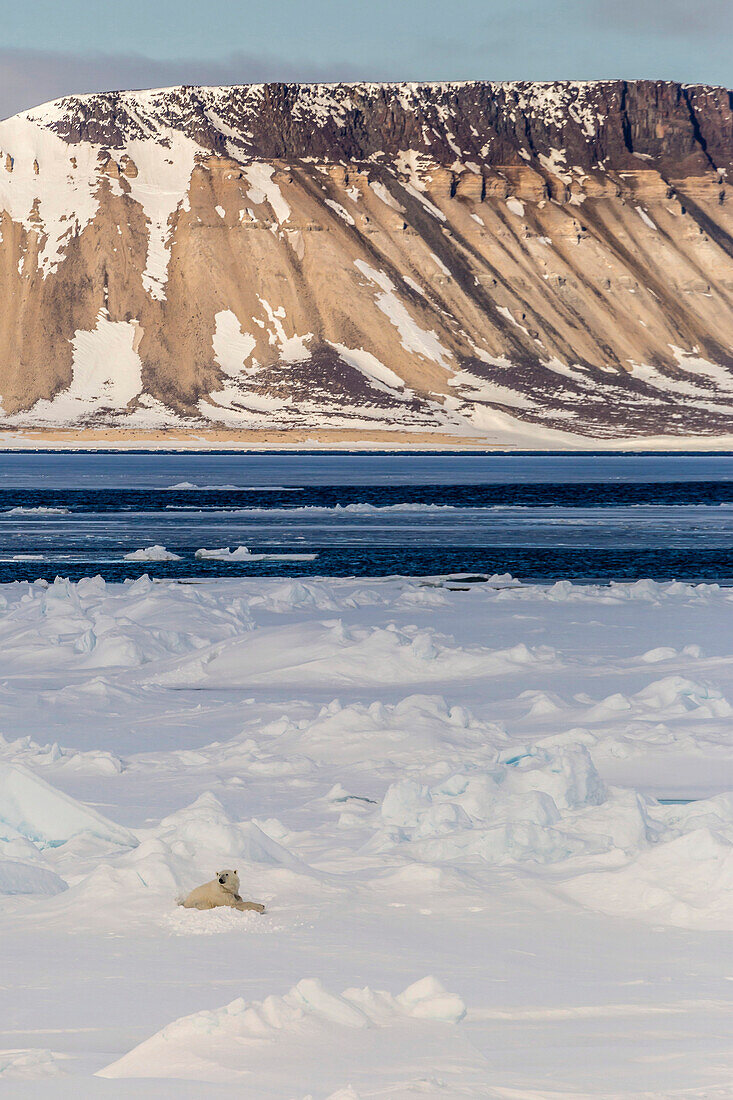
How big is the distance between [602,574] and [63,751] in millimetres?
27014

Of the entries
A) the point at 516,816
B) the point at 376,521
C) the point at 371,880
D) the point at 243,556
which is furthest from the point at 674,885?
the point at 376,521

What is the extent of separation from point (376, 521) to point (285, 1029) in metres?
54.8

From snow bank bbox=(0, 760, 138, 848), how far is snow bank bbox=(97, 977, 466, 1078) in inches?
133

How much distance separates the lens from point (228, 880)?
335 inches

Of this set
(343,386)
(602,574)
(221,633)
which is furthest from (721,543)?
(343,386)

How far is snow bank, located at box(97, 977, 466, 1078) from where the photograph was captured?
20.6 ft

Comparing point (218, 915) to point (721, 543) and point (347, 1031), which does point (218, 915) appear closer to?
point (347, 1031)

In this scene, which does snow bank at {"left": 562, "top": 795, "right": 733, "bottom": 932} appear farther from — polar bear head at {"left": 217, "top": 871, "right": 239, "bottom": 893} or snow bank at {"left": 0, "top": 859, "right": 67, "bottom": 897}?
snow bank at {"left": 0, "top": 859, "right": 67, "bottom": 897}

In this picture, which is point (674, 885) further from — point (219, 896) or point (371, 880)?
point (219, 896)

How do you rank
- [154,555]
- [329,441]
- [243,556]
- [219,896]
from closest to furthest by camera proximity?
[219,896] → [154,555] → [243,556] → [329,441]

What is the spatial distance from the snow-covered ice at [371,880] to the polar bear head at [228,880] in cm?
16

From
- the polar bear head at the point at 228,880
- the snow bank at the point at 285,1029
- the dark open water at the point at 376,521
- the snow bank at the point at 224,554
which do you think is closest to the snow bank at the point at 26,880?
the polar bear head at the point at 228,880

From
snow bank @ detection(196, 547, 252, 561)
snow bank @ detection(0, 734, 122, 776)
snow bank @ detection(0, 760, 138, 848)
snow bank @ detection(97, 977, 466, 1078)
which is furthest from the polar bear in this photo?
snow bank @ detection(196, 547, 252, 561)

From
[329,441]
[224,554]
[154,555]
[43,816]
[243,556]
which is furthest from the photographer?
[329,441]
